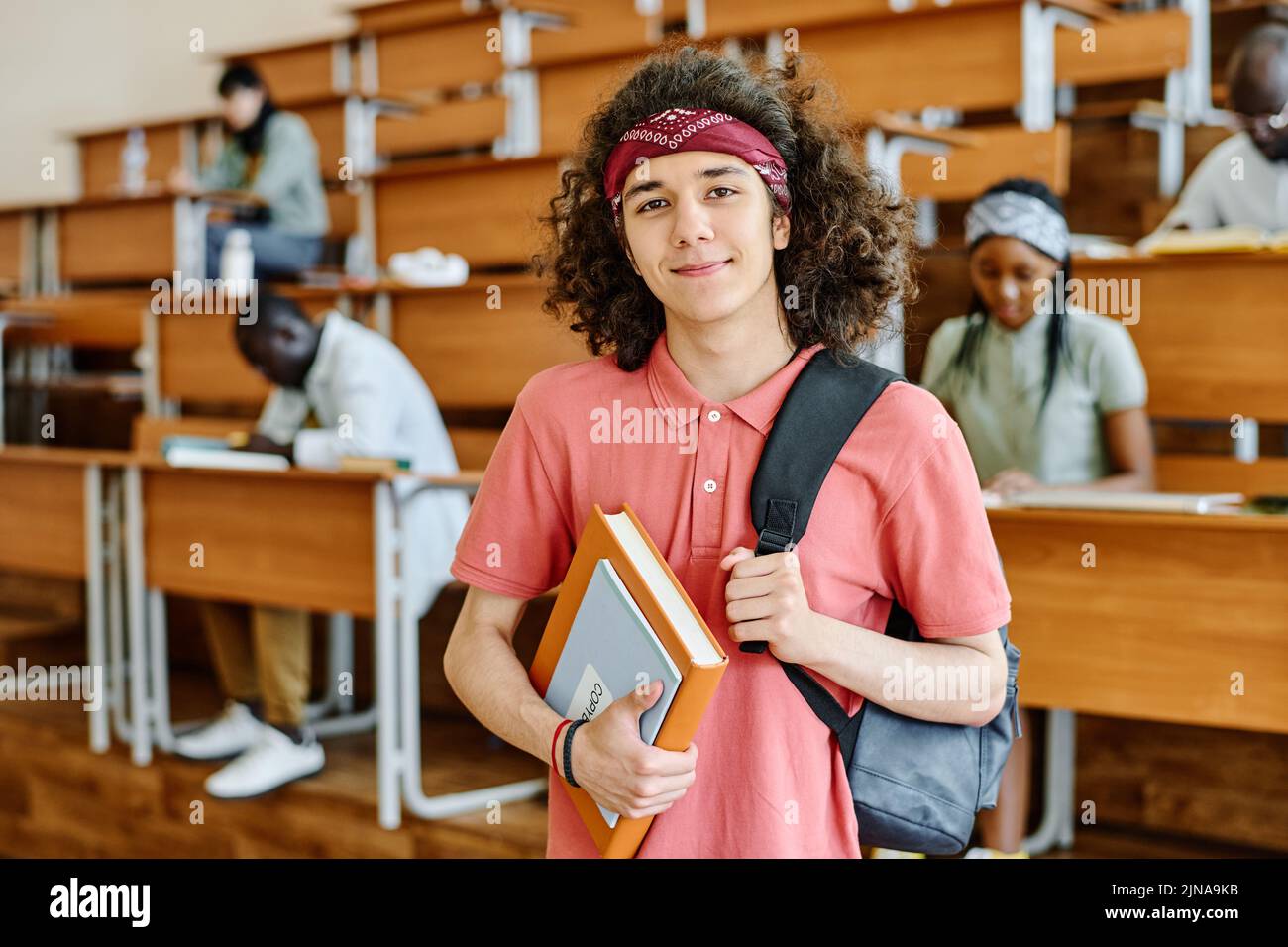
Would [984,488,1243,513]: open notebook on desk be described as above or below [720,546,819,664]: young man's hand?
below

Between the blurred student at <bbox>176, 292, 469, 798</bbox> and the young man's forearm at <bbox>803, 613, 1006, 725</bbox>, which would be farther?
the blurred student at <bbox>176, 292, 469, 798</bbox>

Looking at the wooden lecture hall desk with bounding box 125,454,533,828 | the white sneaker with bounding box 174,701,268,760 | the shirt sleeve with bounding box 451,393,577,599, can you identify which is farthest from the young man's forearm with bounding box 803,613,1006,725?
the white sneaker with bounding box 174,701,268,760

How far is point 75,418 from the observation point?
3.90m

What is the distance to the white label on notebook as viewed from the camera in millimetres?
870

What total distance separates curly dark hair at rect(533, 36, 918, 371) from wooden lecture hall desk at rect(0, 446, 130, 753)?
1.95m

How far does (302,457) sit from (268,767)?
0.60 meters

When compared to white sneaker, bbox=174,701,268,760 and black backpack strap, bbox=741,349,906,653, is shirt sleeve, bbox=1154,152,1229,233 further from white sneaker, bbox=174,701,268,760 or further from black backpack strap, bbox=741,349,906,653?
white sneaker, bbox=174,701,268,760

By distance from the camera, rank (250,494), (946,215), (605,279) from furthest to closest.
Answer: (946,215) < (250,494) < (605,279)

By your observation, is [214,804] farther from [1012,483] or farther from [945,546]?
[945,546]

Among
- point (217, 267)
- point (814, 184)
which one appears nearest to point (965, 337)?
point (814, 184)

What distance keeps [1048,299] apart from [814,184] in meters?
1.16

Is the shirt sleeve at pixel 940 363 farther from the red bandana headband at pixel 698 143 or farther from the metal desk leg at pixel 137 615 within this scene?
the metal desk leg at pixel 137 615

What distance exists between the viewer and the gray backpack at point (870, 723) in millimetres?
841
